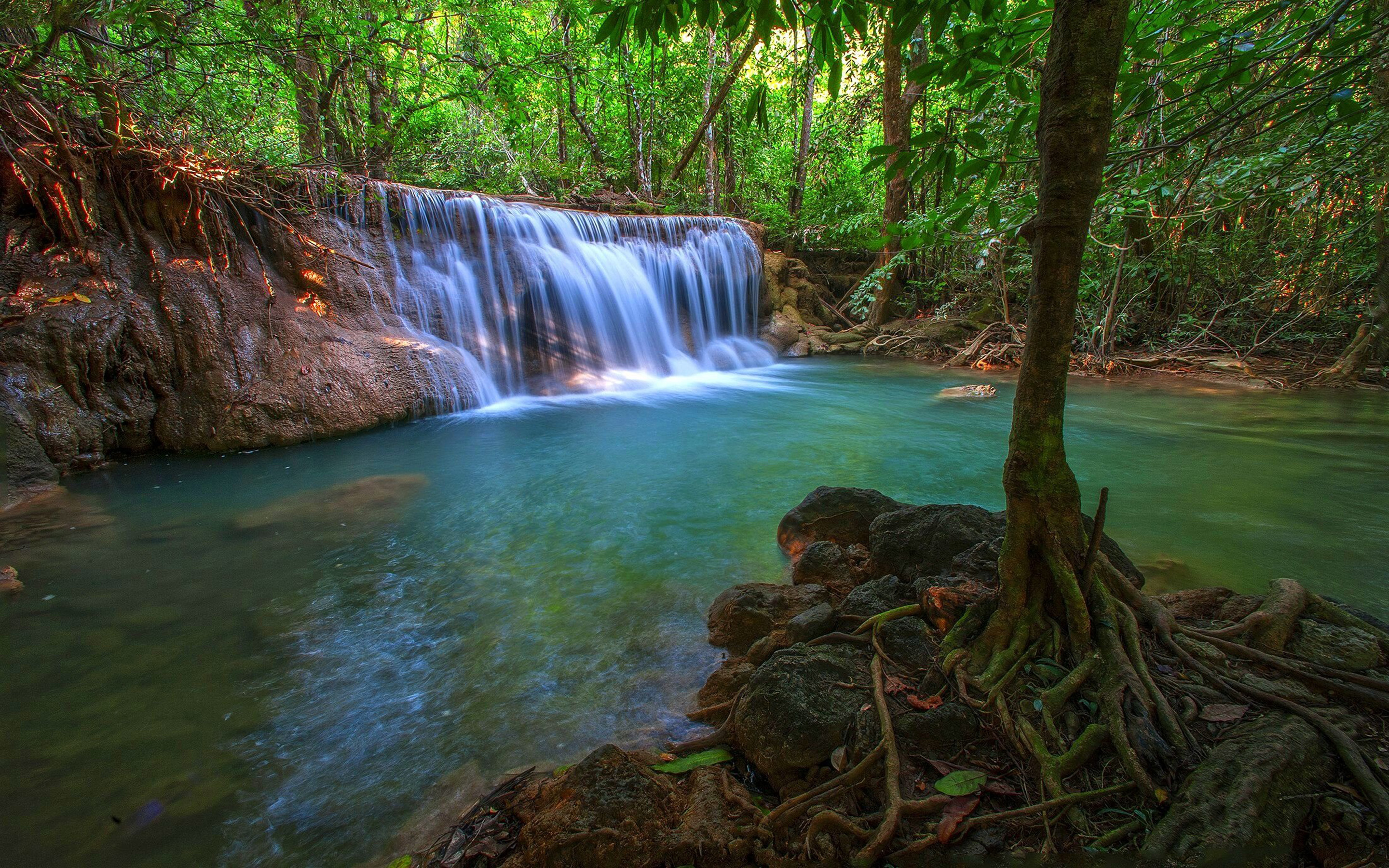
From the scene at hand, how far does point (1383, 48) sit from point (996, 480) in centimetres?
396

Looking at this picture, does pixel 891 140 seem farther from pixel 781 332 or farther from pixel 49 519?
pixel 49 519

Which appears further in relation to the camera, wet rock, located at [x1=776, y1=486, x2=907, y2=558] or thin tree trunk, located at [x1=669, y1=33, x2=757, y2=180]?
thin tree trunk, located at [x1=669, y1=33, x2=757, y2=180]

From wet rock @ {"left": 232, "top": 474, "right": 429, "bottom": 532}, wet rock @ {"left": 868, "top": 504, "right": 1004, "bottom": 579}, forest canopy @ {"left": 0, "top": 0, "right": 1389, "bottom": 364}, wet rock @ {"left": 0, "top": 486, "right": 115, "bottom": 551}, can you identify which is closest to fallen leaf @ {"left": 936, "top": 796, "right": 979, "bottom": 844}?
wet rock @ {"left": 868, "top": 504, "right": 1004, "bottom": 579}

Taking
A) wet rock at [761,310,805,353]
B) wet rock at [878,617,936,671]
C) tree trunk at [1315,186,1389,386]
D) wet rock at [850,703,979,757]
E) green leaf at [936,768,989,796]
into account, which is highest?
wet rock at [761,310,805,353]

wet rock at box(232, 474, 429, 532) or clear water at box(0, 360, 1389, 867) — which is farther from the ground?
wet rock at box(232, 474, 429, 532)

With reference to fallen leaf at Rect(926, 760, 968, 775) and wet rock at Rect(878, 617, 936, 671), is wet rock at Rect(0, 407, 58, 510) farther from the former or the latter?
fallen leaf at Rect(926, 760, 968, 775)

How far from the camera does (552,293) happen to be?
1088 cm

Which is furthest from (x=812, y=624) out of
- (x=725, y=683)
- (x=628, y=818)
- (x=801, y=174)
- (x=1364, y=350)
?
(x=801, y=174)

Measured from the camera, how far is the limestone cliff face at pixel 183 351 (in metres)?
5.78

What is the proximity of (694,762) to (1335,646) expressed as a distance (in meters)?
2.33

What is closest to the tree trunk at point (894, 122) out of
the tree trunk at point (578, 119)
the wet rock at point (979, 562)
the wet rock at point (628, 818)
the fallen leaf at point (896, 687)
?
the tree trunk at point (578, 119)

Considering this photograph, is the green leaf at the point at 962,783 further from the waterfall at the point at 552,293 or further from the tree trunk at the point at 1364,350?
the tree trunk at the point at 1364,350

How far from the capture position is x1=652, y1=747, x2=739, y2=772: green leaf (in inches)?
83.9

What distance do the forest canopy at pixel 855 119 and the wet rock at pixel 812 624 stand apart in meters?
1.70
